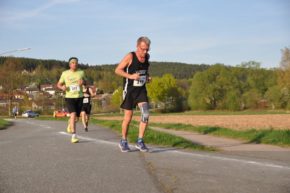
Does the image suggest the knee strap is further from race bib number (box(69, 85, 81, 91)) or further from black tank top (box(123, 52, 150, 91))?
race bib number (box(69, 85, 81, 91))

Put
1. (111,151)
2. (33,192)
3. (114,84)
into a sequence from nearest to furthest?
(33,192)
(111,151)
(114,84)

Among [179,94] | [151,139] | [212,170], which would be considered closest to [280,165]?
[212,170]

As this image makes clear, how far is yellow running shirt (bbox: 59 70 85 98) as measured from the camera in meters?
10.5

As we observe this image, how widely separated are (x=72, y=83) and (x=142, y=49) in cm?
309

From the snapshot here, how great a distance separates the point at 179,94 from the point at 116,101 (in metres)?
19.3

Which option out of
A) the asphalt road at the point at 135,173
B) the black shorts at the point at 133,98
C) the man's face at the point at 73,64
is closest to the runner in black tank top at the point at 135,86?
the black shorts at the point at 133,98

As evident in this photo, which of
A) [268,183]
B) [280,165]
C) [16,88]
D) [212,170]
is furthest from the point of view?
[16,88]

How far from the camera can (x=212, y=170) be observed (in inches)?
220

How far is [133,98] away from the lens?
8133mm

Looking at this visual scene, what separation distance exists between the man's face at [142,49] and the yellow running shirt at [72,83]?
295cm

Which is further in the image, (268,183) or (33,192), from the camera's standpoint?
(268,183)

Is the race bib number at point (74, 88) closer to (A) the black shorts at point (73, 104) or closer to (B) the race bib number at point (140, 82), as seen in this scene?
(A) the black shorts at point (73, 104)

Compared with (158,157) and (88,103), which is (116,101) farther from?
(158,157)

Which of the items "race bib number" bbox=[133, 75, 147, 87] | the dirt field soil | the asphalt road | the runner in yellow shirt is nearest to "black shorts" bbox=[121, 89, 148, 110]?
"race bib number" bbox=[133, 75, 147, 87]
